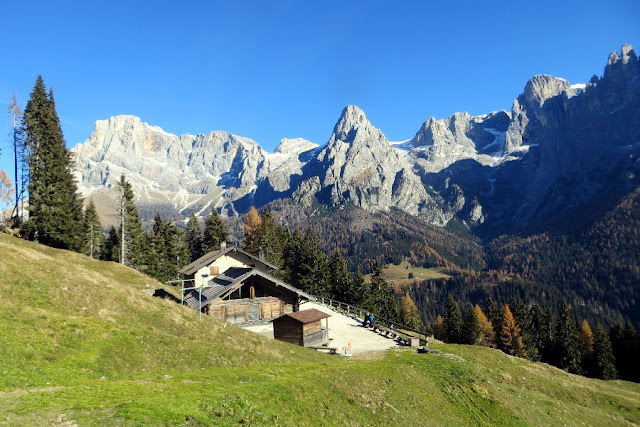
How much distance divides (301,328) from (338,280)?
4821 cm

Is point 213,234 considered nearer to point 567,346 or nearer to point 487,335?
point 487,335

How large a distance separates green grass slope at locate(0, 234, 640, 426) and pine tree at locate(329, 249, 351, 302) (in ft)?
163

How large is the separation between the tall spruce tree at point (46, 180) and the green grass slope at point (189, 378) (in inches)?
1078

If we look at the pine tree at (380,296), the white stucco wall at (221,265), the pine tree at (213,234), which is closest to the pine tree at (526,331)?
the pine tree at (380,296)

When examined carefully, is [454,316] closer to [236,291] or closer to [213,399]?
[236,291]

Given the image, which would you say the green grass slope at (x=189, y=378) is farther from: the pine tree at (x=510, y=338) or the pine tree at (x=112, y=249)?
the pine tree at (x=510, y=338)

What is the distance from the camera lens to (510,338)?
93.6 metres

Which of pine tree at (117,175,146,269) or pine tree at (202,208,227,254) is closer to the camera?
pine tree at (117,175,146,269)

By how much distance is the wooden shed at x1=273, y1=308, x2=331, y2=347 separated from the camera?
42062 millimetres

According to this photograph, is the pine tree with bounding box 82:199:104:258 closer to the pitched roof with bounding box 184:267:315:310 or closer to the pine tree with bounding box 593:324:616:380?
the pitched roof with bounding box 184:267:315:310

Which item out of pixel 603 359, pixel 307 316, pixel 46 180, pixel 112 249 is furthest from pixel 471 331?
pixel 46 180

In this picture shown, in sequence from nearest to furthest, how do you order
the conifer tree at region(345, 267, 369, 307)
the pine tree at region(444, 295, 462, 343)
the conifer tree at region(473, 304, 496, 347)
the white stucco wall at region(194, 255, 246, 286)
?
the white stucco wall at region(194, 255, 246, 286) < the conifer tree at region(345, 267, 369, 307) < the conifer tree at region(473, 304, 496, 347) < the pine tree at region(444, 295, 462, 343)

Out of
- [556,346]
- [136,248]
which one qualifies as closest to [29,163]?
[136,248]

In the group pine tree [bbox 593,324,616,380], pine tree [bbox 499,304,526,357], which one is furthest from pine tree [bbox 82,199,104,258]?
pine tree [bbox 593,324,616,380]
